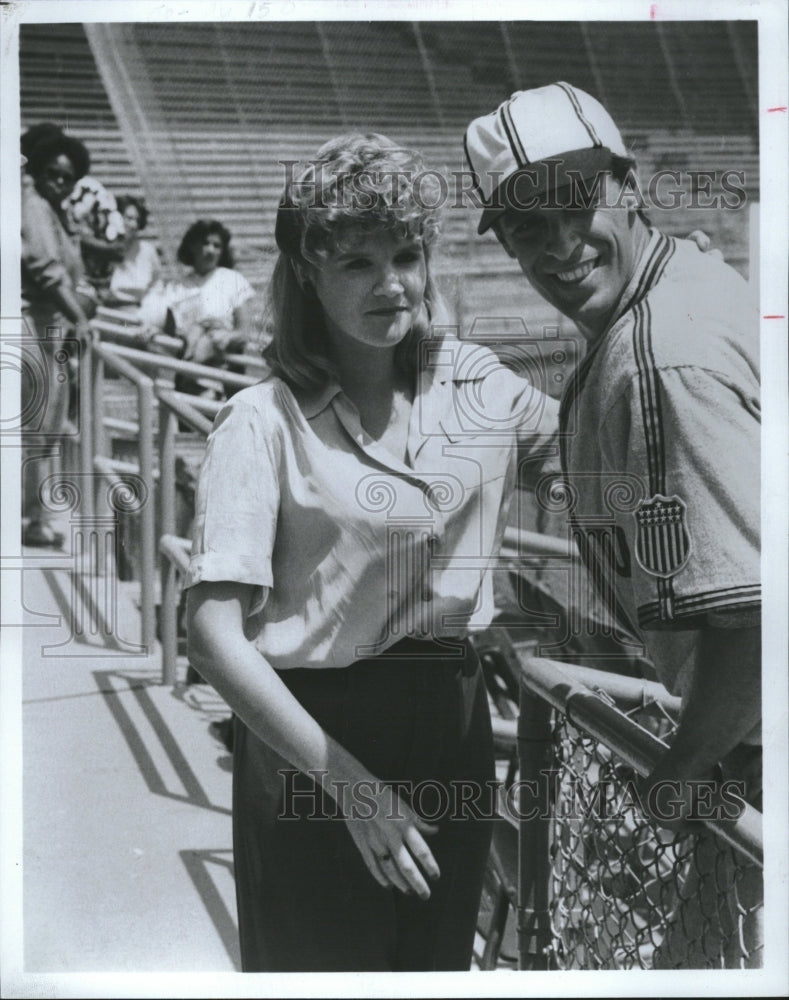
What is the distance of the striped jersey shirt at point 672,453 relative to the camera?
6.98 feet

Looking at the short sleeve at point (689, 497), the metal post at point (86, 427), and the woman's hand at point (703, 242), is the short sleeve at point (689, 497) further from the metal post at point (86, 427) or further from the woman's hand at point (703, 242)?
the metal post at point (86, 427)

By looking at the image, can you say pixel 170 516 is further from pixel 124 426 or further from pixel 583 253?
pixel 583 253

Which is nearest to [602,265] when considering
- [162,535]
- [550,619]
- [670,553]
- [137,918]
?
[670,553]

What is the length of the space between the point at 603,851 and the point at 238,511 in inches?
35.5

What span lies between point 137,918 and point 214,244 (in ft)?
4.44

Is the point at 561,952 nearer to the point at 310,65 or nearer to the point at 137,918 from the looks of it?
the point at 137,918

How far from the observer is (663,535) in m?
2.19

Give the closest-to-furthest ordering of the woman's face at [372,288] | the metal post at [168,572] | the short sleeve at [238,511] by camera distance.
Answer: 1. the short sleeve at [238,511]
2. the woman's face at [372,288]
3. the metal post at [168,572]

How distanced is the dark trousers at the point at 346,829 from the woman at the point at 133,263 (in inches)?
33.8

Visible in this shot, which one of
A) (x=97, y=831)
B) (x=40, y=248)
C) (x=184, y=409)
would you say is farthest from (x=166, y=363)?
(x=97, y=831)

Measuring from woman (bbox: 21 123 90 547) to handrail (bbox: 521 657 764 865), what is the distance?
989 millimetres

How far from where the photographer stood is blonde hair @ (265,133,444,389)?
2.20 meters

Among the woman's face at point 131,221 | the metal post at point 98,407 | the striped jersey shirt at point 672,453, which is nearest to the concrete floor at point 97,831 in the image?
the metal post at point 98,407

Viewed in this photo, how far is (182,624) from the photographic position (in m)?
2.61
